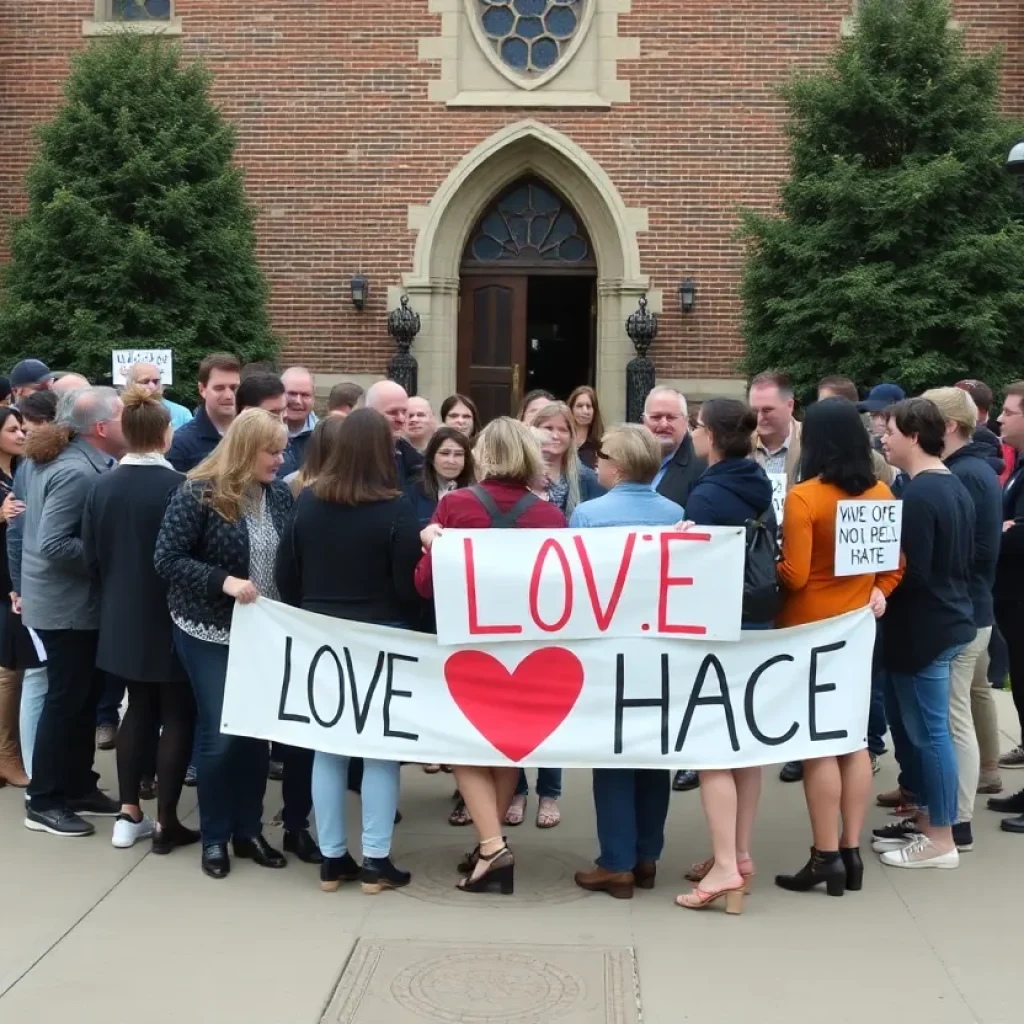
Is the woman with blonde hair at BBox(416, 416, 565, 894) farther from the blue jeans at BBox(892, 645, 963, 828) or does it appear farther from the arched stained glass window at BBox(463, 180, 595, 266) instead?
the arched stained glass window at BBox(463, 180, 595, 266)

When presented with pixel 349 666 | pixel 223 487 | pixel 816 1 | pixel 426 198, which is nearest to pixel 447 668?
pixel 349 666

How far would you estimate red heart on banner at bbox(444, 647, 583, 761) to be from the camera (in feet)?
16.8

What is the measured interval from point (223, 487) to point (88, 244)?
362 inches

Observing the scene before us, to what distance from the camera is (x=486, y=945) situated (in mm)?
4605

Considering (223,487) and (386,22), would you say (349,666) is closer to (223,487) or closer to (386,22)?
(223,487)

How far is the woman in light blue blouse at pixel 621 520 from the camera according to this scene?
506cm

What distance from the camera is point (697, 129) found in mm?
14859

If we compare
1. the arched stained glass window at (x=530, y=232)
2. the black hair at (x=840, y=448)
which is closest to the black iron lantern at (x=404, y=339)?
the arched stained glass window at (x=530, y=232)

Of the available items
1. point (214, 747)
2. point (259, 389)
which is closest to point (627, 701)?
point (214, 747)

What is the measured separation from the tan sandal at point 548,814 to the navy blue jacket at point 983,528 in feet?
6.82

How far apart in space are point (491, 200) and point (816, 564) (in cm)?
1133

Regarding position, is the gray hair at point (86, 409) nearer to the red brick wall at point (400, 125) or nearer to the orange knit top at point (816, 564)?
the orange knit top at point (816, 564)

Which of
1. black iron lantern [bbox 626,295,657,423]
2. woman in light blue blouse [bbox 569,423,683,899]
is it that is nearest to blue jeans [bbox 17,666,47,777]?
woman in light blue blouse [bbox 569,423,683,899]

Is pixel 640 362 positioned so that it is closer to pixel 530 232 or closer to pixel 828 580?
pixel 530 232
